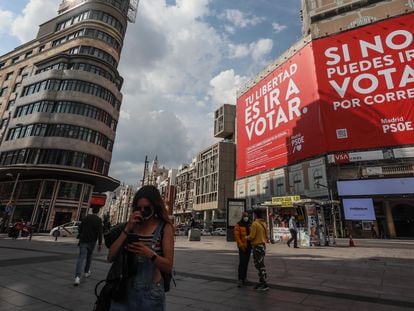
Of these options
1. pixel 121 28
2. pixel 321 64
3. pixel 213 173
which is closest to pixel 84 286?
pixel 321 64

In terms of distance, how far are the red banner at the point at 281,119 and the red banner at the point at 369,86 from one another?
1.92 m

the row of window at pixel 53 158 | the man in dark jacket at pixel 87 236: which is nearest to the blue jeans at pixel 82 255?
the man in dark jacket at pixel 87 236

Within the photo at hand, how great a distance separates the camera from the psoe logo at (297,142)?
37.4 meters

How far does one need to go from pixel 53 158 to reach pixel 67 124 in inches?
187

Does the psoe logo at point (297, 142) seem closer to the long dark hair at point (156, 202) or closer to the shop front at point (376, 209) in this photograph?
the shop front at point (376, 209)

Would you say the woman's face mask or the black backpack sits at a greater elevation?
the woman's face mask

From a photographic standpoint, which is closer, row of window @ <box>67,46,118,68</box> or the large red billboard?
the large red billboard

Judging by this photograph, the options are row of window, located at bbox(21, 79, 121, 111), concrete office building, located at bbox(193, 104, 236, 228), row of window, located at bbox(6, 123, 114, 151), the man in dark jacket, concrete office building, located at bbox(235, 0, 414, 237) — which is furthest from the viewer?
concrete office building, located at bbox(193, 104, 236, 228)

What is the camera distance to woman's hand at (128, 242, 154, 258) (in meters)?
2.04

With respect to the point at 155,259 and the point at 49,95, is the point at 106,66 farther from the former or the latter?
the point at 155,259

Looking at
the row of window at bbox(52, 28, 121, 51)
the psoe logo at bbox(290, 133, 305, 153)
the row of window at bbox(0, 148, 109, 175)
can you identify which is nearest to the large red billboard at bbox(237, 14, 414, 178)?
the psoe logo at bbox(290, 133, 305, 153)

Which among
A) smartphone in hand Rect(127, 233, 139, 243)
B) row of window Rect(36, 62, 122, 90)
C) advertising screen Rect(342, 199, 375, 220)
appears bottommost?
smartphone in hand Rect(127, 233, 139, 243)

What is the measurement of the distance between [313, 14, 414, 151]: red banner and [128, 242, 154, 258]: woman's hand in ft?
118

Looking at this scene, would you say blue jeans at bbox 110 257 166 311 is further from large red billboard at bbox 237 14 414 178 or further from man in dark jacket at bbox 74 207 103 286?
large red billboard at bbox 237 14 414 178
